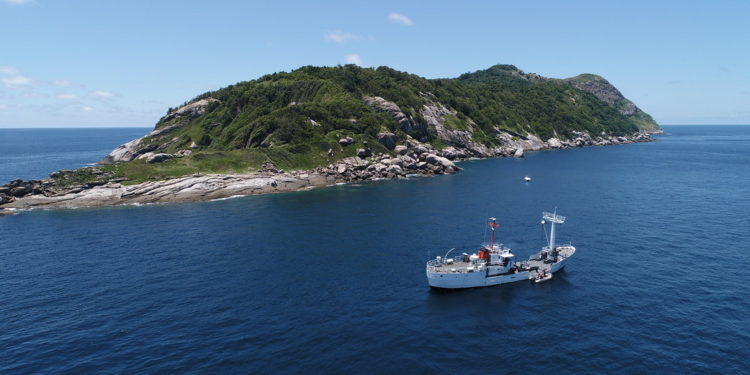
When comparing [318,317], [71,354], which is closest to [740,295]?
[318,317]

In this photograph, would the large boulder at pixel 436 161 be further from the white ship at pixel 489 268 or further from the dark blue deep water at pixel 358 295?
the white ship at pixel 489 268

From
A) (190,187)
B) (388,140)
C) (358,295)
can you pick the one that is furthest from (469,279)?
(388,140)

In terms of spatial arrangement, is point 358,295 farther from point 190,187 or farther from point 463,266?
point 190,187

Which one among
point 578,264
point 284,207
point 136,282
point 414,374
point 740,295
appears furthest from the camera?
point 284,207

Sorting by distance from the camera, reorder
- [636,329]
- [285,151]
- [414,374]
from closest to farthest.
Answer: [414,374] < [636,329] < [285,151]

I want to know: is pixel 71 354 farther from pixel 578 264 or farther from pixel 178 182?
pixel 178 182
